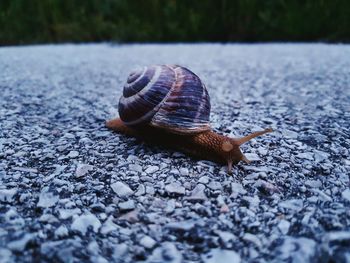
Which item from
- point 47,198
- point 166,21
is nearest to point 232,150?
point 47,198

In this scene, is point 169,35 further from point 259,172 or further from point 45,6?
point 259,172

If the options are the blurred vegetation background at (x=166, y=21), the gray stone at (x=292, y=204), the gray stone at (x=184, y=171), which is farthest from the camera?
the blurred vegetation background at (x=166, y=21)

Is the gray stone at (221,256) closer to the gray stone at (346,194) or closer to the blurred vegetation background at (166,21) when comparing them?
the gray stone at (346,194)

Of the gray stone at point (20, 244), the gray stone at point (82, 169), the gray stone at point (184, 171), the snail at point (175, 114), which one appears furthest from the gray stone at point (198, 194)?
the gray stone at point (20, 244)

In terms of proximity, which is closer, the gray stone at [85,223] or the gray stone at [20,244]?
the gray stone at [20,244]

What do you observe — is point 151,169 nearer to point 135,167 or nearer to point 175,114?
point 135,167

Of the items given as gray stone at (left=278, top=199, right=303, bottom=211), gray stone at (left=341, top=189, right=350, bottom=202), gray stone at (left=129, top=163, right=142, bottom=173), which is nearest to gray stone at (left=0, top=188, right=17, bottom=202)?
gray stone at (left=129, top=163, right=142, bottom=173)

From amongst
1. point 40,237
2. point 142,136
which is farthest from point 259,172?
point 40,237
